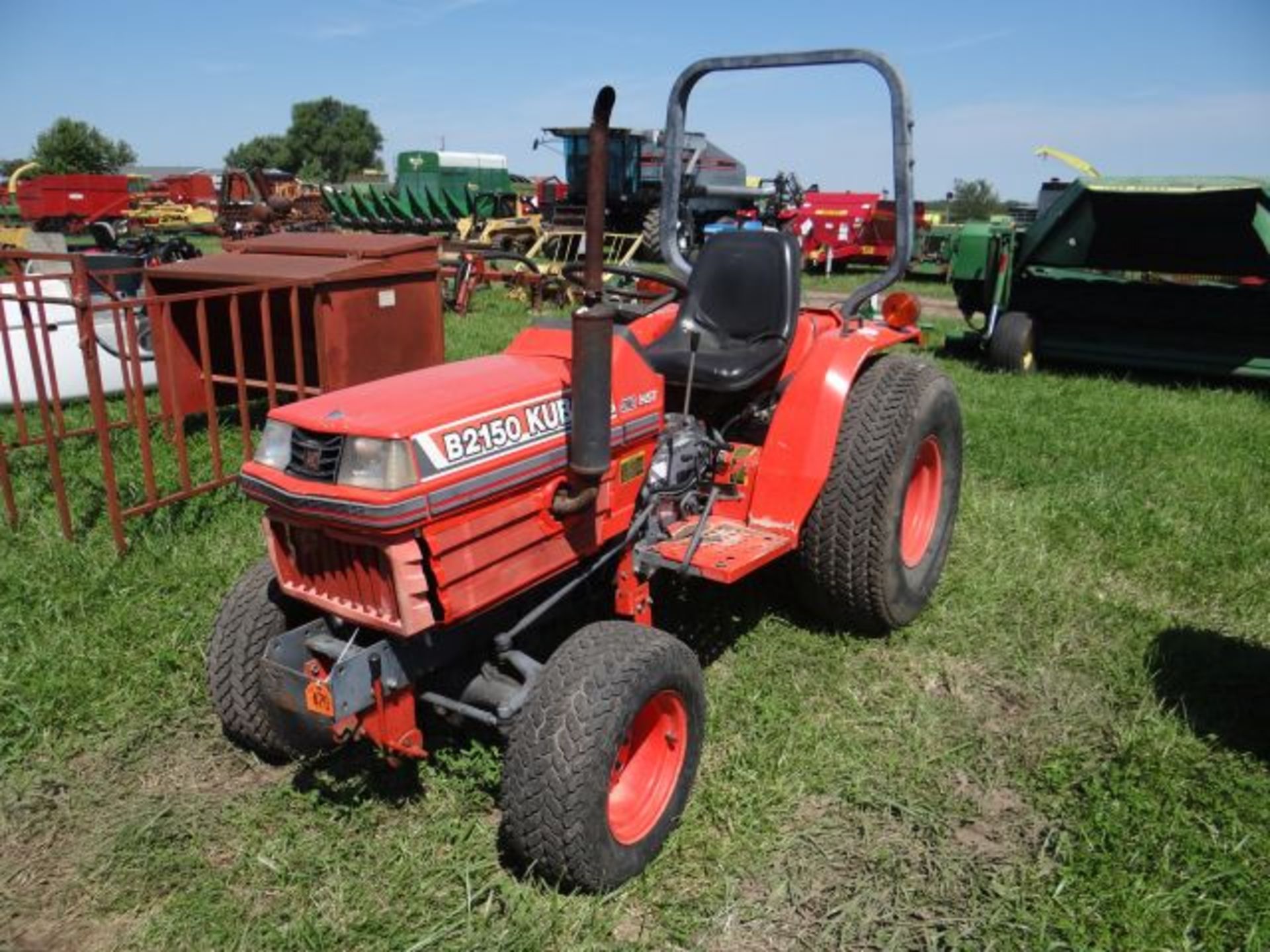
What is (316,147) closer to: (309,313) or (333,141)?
(333,141)

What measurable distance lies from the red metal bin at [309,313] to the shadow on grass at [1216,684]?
395cm

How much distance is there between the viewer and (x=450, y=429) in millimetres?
2129

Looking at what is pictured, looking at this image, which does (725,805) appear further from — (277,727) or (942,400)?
(942,400)

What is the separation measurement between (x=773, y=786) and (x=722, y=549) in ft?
2.27

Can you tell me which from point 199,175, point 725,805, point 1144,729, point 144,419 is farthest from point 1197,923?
point 199,175

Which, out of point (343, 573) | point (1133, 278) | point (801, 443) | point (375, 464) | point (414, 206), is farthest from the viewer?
point (414, 206)

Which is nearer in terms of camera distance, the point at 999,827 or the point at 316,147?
the point at 999,827

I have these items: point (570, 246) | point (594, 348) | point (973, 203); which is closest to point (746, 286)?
point (594, 348)

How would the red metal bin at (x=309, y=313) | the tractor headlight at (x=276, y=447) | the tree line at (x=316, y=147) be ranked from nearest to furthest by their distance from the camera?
the tractor headlight at (x=276, y=447) < the red metal bin at (x=309, y=313) < the tree line at (x=316, y=147)

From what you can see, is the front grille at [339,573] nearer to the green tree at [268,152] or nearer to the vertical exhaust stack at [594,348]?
the vertical exhaust stack at [594,348]

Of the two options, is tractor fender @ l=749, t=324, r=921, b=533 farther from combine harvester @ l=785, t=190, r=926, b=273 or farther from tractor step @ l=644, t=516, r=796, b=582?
combine harvester @ l=785, t=190, r=926, b=273

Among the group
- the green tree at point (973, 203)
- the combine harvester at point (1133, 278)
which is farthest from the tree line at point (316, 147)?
the combine harvester at point (1133, 278)

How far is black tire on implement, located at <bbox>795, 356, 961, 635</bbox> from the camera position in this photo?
3.12 m

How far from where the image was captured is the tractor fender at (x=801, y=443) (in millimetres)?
3061
